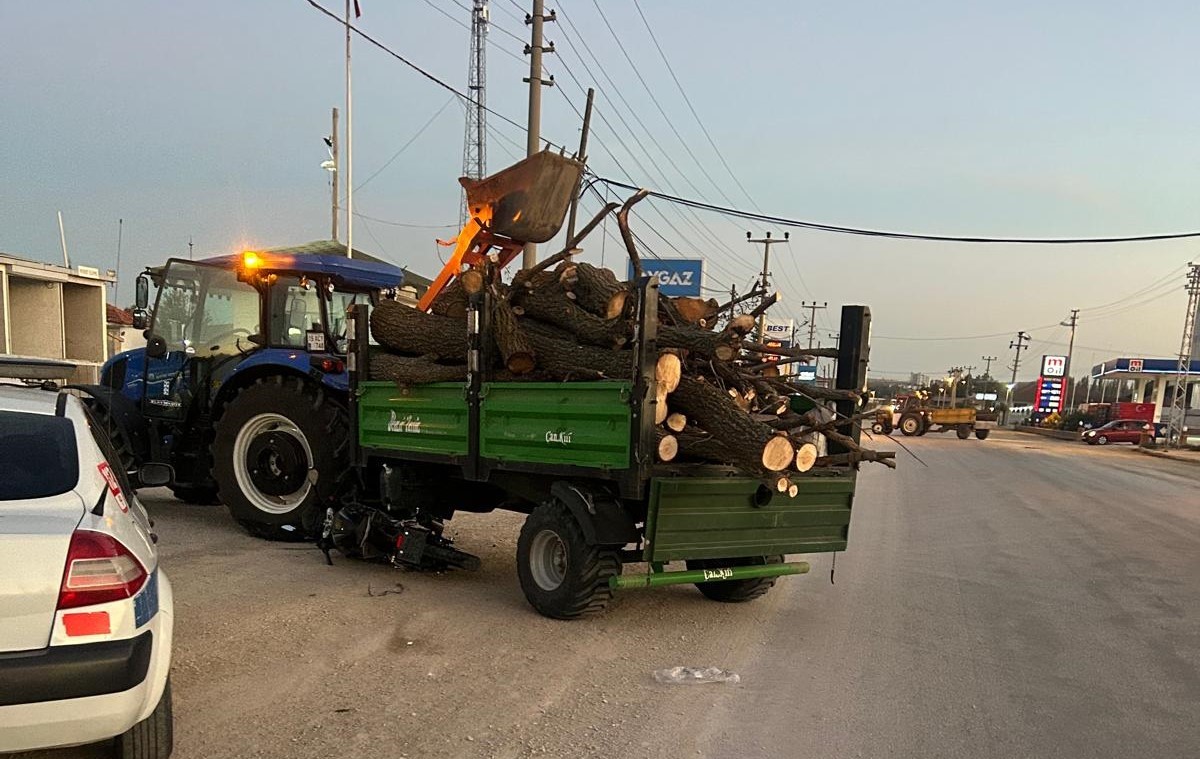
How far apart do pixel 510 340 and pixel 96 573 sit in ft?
10.7

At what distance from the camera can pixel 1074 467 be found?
21.0m

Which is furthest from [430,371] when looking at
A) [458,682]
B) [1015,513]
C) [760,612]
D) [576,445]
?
[1015,513]

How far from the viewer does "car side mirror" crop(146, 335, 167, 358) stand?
7.71 meters

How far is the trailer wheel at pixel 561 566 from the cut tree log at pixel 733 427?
1068 mm

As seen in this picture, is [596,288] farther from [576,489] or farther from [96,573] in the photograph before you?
[96,573]

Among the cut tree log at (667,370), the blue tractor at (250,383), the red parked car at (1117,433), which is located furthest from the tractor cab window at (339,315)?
the red parked car at (1117,433)

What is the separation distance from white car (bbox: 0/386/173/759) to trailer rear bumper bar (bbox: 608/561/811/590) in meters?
2.75

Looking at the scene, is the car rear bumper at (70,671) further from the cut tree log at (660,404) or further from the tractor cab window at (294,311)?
the tractor cab window at (294,311)

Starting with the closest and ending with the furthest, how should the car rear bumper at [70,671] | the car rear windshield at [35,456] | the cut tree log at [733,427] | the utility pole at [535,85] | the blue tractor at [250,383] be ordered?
the car rear bumper at [70,671] → the car rear windshield at [35,456] → the cut tree log at [733,427] → the blue tractor at [250,383] → the utility pole at [535,85]

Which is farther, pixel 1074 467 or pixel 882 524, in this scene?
pixel 1074 467

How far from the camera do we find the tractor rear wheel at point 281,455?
6.97 meters

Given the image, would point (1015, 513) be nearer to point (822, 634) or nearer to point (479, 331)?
point (822, 634)

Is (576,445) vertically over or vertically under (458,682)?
over

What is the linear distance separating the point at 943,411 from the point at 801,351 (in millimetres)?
35757
